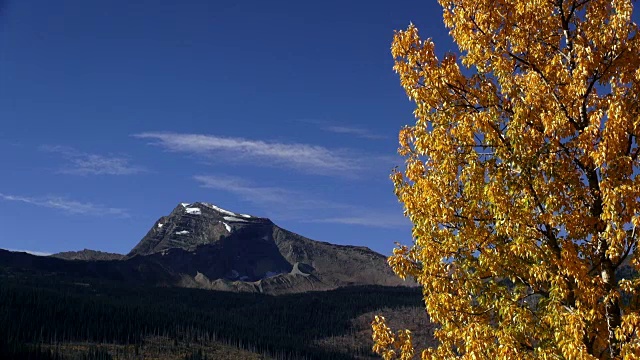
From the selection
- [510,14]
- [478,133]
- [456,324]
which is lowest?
[456,324]

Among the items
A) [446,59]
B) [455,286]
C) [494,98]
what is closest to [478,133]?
[494,98]

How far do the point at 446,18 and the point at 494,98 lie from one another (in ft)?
11.0

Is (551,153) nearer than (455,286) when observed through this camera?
Yes

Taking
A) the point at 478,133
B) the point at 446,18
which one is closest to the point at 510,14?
the point at 446,18

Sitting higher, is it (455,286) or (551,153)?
(551,153)

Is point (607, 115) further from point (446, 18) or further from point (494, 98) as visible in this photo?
point (446, 18)

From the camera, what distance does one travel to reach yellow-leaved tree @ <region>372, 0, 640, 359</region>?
15.6 m

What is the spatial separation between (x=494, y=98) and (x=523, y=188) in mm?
2775

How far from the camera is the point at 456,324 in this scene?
56.4 feet

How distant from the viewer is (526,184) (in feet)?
54.5

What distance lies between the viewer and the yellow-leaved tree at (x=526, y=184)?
15617 millimetres

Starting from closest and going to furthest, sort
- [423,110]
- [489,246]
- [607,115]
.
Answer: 1. [607,115]
2. [489,246]
3. [423,110]

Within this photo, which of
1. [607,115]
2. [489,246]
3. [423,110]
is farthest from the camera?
[423,110]

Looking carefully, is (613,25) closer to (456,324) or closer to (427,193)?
(427,193)
